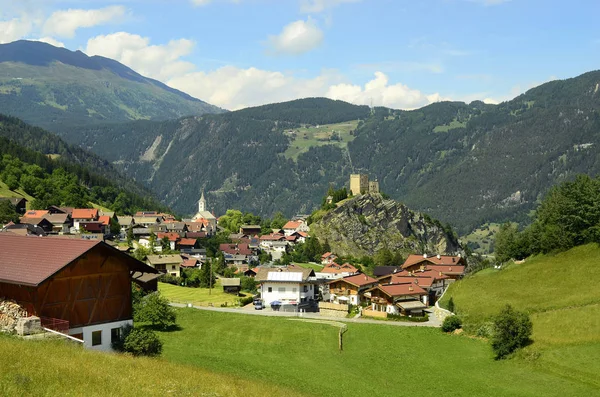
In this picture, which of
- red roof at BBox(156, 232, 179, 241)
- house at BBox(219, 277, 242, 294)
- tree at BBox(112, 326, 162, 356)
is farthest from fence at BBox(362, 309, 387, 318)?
red roof at BBox(156, 232, 179, 241)

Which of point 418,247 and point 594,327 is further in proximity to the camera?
point 418,247

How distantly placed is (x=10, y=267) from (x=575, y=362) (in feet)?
118

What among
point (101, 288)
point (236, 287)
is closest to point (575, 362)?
point (101, 288)

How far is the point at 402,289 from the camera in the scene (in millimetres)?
76750

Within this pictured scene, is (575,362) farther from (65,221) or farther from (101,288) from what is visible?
(65,221)

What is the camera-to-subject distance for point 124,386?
65.4 ft

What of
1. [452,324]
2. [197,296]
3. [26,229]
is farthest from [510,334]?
[26,229]

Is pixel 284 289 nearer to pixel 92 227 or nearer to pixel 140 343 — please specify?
pixel 140 343

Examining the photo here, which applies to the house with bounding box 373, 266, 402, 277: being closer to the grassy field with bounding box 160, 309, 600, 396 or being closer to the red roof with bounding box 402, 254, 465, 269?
the red roof with bounding box 402, 254, 465, 269

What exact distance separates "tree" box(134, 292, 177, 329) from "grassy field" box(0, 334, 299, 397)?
1017 inches

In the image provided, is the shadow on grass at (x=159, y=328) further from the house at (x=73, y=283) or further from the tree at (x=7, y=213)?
the tree at (x=7, y=213)

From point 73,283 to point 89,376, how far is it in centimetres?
950

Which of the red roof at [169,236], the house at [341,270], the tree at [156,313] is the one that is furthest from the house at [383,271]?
the tree at [156,313]

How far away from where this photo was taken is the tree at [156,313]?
5122 centimetres
